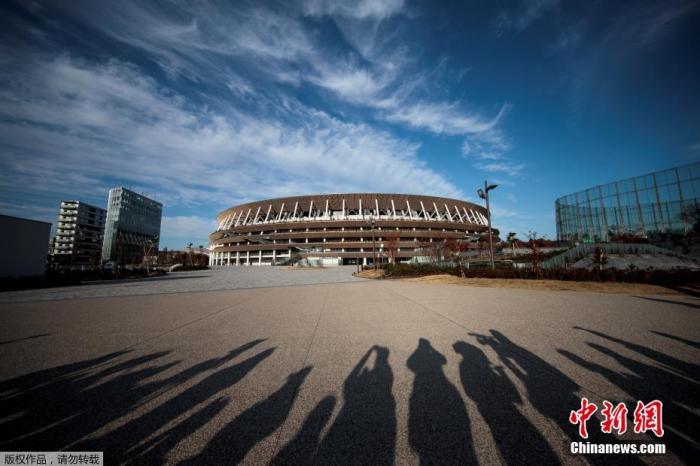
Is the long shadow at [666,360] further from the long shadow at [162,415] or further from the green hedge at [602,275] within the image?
the green hedge at [602,275]

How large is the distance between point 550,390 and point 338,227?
78.3m

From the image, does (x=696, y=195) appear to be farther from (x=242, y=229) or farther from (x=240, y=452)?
(x=242, y=229)

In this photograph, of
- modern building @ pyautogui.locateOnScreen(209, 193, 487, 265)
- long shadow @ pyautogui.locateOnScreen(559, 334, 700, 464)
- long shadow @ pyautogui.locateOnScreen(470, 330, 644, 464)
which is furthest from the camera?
modern building @ pyautogui.locateOnScreen(209, 193, 487, 265)

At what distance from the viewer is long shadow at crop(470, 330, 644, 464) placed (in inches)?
96.7

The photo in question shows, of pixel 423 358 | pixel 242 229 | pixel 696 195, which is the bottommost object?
pixel 423 358

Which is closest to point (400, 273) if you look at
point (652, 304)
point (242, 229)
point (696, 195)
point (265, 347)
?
point (652, 304)

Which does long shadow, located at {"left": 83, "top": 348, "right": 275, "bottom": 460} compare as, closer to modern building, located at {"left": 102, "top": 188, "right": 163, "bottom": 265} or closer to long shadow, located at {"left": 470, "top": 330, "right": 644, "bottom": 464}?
long shadow, located at {"left": 470, "top": 330, "right": 644, "bottom": 464}

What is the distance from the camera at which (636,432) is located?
252cm

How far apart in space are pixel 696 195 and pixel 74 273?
183ft

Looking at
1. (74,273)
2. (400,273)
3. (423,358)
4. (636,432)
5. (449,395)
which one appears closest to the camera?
(636,432)

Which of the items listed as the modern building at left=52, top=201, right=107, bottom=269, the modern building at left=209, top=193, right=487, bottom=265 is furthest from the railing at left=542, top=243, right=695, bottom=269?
the modern building at left=52, top=201, right=107, bottom=269

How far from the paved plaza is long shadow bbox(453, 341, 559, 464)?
0.02 m

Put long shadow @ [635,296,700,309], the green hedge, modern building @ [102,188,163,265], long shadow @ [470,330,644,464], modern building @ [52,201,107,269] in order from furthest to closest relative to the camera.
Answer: modern building @ [102,188,163,265]
modern building @ [52,201,107,269]
the green hedge
long shadow @ [635,296,700,309]
long shadow @ [470,330,644,464]

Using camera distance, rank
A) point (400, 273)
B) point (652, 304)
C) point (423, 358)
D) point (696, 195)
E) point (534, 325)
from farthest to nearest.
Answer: point (400, 273), point (696, 195), point (652, 304), point (534, 325), point (423, 358)
